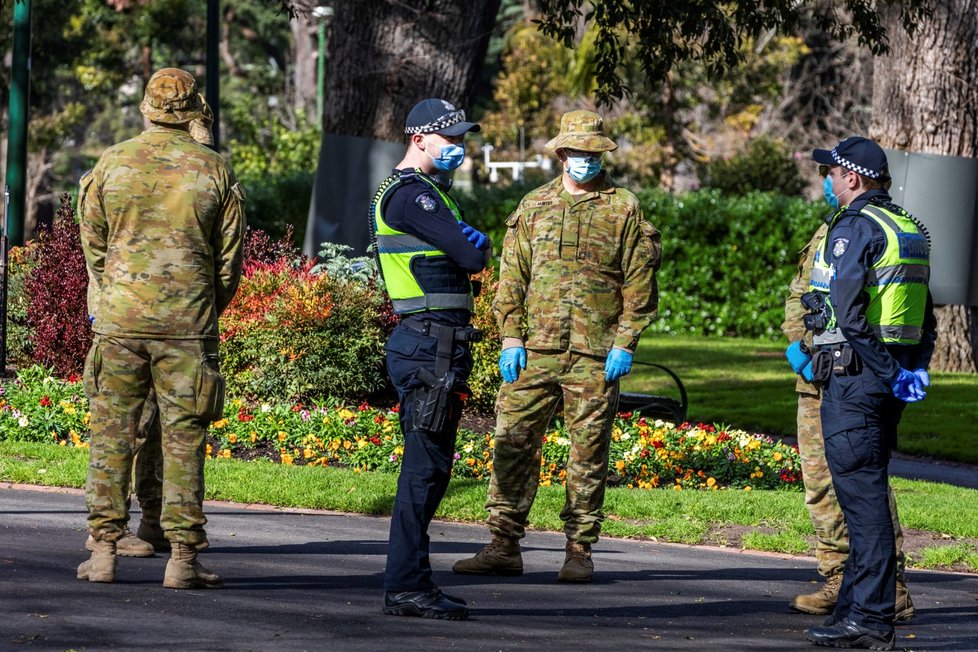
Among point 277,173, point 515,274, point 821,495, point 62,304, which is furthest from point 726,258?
point 821,495

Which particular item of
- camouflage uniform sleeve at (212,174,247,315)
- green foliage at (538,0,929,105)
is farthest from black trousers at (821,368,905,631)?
green foliage at (538,0,929,105)

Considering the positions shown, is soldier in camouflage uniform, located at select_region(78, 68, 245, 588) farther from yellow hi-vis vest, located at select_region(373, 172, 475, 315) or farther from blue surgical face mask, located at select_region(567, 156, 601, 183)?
blue surgical face mask, located at select_region(567, 156, 601, 183)

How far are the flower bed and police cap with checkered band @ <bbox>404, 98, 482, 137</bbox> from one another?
4.25 meters

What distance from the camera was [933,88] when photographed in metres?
18.9

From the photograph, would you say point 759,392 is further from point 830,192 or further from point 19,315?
point 830,192

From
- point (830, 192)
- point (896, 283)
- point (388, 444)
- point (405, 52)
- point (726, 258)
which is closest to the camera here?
point (896, 283)

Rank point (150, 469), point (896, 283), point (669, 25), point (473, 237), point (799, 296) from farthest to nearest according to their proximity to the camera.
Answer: point (669, 25) → point (150, 469) → point (799, 296) → point (473, 237) → point (896, 283)

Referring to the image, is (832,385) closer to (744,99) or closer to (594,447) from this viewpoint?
(594,447)

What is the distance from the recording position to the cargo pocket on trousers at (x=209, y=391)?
6520mm

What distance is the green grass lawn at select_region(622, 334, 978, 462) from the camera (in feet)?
46.7

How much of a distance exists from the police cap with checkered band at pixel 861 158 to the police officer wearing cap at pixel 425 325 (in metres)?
1.57

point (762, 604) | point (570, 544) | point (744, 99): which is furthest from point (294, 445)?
point (744, 99)

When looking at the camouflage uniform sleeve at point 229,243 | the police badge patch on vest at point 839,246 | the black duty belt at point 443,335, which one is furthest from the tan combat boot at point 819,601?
the camouflage uniform sleeve at point 229,243

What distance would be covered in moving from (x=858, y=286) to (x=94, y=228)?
330 centimetres
